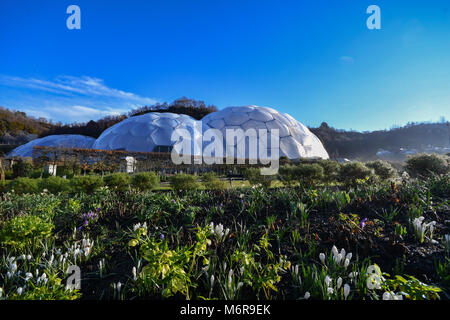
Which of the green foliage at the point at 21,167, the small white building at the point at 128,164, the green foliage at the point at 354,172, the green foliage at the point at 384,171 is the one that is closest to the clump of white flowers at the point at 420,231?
the green foliage at the point at 354,172

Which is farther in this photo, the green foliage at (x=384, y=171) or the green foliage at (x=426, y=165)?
the green foliage at (x=384, y=171)

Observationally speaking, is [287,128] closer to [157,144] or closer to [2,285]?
[157,144]

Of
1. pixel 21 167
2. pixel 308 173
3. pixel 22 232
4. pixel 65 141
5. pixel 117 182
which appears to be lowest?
pixel 22 232

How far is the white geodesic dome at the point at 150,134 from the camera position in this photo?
2348 cm

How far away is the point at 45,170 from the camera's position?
11.1 m

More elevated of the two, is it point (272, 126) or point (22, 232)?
point (272, 126)

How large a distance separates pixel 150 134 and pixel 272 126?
1483 centimetres

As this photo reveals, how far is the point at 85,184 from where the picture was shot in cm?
673

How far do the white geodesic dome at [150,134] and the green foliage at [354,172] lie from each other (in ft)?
55.9

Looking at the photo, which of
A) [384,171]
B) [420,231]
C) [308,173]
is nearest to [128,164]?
[308,173]

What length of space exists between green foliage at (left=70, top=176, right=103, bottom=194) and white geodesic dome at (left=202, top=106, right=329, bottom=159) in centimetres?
1719

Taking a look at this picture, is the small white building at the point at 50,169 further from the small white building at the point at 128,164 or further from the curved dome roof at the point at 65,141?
the curved dome roof at the point at 65,141

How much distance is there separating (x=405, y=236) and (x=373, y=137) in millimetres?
64065

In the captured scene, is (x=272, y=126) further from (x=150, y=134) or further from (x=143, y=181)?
(x=143, y=181)
